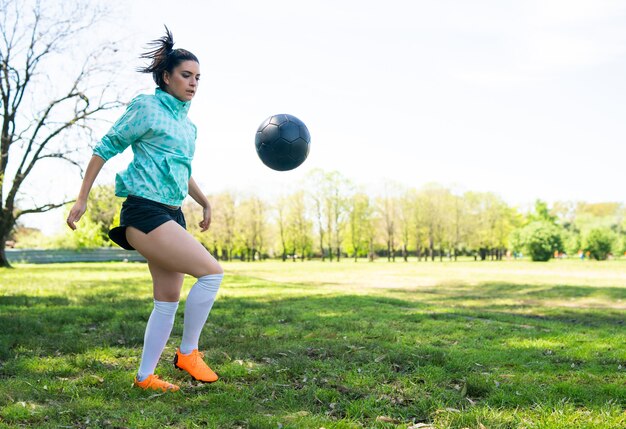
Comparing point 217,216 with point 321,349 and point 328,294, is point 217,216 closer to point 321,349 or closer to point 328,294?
point 328,294

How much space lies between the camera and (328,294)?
40.2ft

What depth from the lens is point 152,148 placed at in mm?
3713

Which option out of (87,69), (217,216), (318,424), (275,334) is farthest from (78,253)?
(318,424)

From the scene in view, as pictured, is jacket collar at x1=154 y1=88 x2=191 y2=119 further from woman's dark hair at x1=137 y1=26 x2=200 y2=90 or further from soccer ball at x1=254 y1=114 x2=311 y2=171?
soccer ball at x1=254 y1=114 x2=311 y2=171

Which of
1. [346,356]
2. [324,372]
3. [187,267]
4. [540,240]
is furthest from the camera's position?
[540,240]

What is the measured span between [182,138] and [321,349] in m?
2.79

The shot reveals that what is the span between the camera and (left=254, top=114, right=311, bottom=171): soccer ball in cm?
636

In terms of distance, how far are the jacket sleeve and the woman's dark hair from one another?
443 mm

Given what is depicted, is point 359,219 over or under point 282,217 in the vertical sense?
under

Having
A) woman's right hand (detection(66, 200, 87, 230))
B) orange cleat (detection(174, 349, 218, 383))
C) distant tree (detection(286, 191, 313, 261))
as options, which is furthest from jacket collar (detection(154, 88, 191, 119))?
distant tree (detection(286, 191, 313, 261))

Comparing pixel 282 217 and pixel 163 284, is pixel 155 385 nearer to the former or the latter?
pixel 163 284

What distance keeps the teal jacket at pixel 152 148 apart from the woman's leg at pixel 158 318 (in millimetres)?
593

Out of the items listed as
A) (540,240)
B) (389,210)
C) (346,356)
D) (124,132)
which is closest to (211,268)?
(124,132)

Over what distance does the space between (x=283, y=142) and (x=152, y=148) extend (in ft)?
9.17
